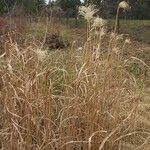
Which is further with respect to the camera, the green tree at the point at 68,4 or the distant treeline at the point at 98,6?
the green tree at the point at 68,4

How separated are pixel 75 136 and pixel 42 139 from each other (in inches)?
9.2

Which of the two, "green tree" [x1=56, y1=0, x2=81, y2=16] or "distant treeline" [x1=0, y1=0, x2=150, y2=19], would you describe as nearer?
"distant treeline" [x1=0, y1=0, x2=150, y2=19]

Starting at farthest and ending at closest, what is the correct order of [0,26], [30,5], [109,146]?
1. [30,5]
2. [0,26]
3. [109,146]

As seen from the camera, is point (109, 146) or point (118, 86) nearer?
point (109, 146)

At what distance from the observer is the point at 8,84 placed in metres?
4.01

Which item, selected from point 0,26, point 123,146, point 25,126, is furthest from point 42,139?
point 0,26

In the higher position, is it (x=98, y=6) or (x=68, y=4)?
(x=98, y=6)

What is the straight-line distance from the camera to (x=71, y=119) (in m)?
3.81

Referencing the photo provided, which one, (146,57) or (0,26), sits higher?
(0,26)

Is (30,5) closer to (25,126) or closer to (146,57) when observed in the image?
(146,57)

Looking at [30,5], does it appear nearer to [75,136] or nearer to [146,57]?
[146,57]

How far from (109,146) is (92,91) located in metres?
0.40

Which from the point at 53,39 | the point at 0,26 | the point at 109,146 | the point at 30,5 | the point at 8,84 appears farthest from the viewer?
the point at 30,5

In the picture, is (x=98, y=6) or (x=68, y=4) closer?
(x=98, y=6)
